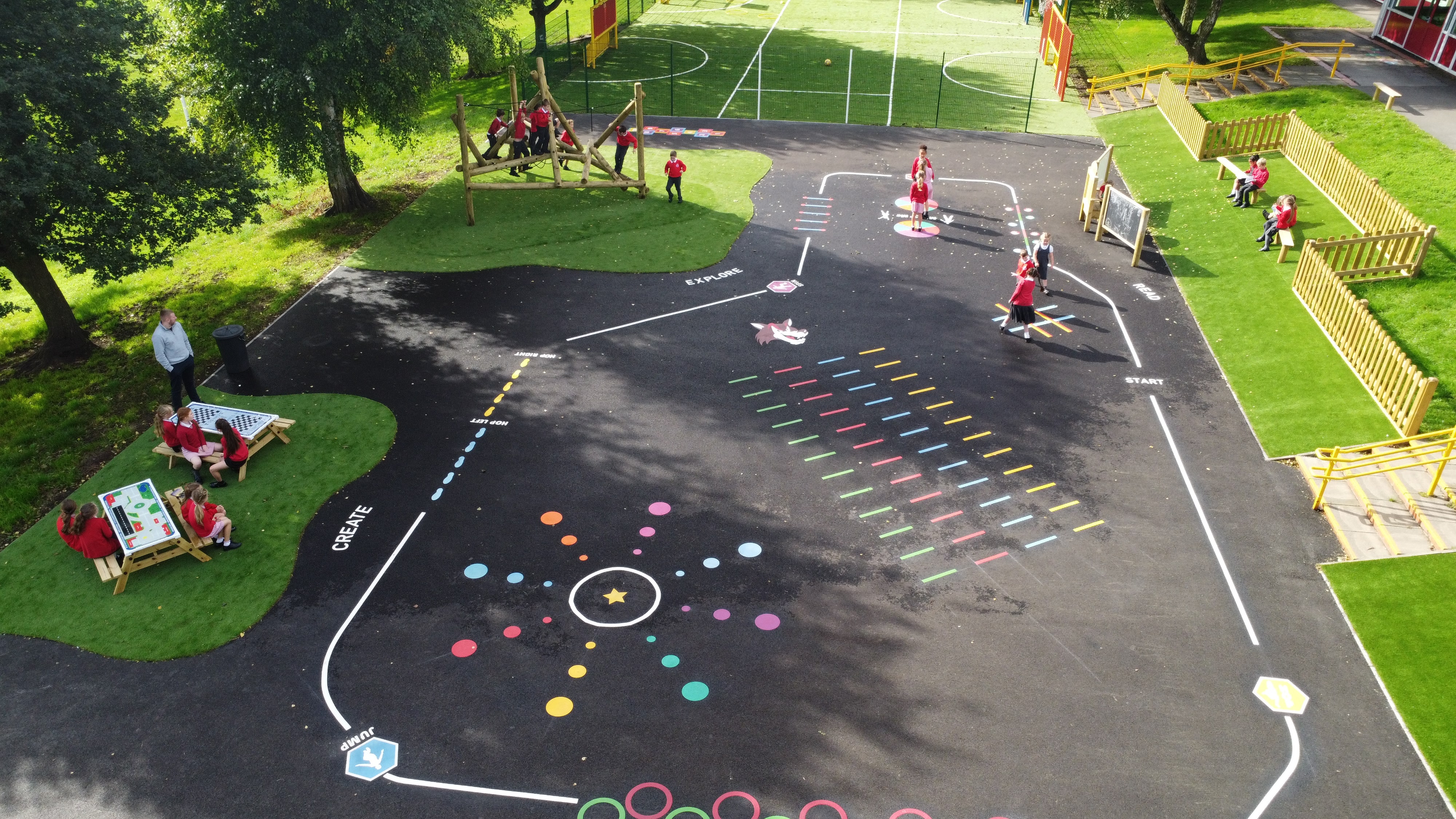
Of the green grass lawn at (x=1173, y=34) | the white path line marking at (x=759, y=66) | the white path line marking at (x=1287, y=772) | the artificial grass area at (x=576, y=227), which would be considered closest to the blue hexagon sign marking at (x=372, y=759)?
the white path line marking at (x=1287, y=772)

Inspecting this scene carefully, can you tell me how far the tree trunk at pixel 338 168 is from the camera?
23453 millimetres

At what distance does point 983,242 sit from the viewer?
24453 millimetres

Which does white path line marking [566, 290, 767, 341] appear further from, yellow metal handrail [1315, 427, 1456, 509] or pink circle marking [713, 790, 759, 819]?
yellow metal handrail [1315, 427, 1456, 509]

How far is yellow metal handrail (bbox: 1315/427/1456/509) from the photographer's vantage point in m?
14.5

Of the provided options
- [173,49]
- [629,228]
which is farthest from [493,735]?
[173,49]

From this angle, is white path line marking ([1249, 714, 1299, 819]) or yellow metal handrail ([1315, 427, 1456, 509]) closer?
white path line marking ([1249, 714, 1299, 819])

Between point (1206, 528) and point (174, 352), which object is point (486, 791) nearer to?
point (174, 352)

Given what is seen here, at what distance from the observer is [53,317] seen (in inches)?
763

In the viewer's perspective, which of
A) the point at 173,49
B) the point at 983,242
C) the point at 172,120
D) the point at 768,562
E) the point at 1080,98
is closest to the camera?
the point at 768,562

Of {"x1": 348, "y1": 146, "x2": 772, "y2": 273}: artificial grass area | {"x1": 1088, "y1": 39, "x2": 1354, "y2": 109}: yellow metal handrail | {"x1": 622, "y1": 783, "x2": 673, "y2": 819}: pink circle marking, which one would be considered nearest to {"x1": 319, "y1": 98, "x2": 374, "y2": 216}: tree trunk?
{"x1": 348, "y1": 146, "x2": 772, "y2": 273}: artificial grass area

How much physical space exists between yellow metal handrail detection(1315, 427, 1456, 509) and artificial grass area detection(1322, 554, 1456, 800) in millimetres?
1561

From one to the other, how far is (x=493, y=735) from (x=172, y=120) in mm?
41120

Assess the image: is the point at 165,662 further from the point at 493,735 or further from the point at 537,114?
the point at 537,114

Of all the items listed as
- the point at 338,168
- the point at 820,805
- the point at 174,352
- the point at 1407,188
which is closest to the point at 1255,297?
the point at 1407,188
